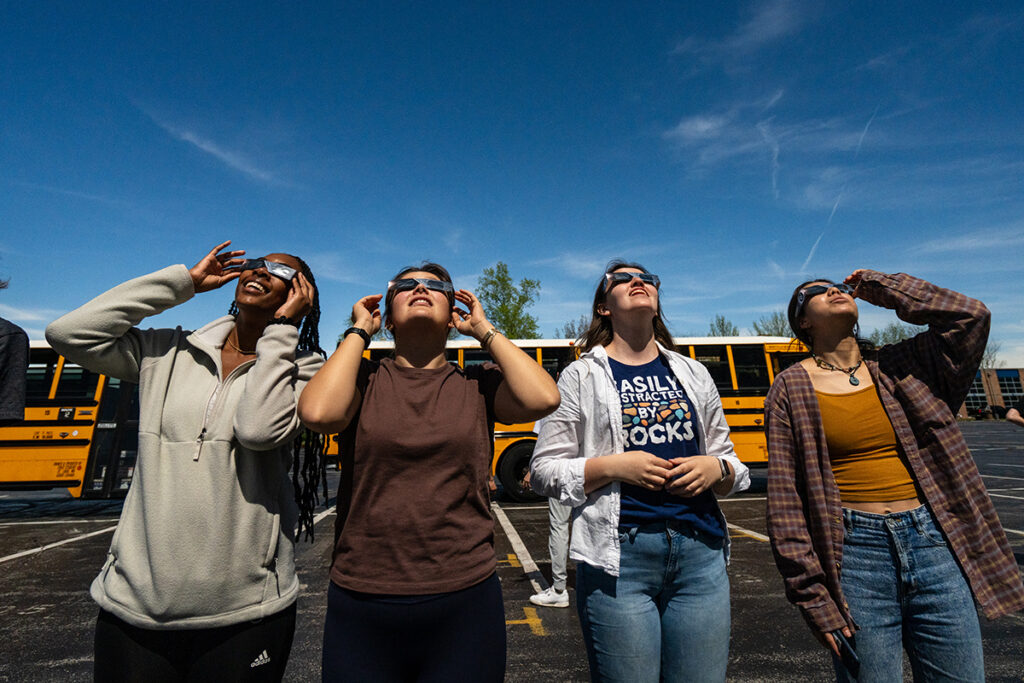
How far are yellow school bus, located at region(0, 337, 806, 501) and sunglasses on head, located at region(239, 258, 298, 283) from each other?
6274 millimetres

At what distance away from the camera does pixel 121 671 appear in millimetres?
1503

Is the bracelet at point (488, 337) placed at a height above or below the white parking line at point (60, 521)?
above

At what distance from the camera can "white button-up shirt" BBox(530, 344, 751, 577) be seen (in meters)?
1.81

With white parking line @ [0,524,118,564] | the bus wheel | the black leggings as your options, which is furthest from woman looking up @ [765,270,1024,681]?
white parking line @ [0,524,118,564]

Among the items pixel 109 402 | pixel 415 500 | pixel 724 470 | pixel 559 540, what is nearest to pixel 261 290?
pixel 415 500

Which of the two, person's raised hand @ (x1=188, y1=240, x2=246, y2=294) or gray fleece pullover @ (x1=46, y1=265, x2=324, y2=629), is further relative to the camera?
person's raised hand @ (x1=188, y1=240, x2=246, y2=294)

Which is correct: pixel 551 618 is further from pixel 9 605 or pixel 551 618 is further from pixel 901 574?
pixel 9 605

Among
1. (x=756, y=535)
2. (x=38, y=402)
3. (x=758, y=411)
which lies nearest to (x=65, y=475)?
(x=38, y=402)

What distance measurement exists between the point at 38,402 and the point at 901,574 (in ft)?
37.4

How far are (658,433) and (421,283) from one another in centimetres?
102

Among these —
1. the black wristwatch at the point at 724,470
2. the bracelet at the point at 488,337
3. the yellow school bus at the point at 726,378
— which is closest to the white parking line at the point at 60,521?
the yellow school bus at the point at 726,378

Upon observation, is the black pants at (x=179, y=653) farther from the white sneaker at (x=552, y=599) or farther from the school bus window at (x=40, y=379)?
the school bus window at (x=40, y=379)

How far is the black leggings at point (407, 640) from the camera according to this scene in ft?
4.85

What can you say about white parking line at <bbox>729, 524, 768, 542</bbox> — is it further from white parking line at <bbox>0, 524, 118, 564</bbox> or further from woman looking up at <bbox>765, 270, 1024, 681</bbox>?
white parking line at <bbox>0, 524, 118, 564</bbox>
